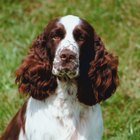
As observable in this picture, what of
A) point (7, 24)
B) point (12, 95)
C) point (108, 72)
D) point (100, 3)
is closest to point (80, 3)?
point (100, 3)

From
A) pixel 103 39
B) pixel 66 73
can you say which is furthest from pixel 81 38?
pixel 103 39

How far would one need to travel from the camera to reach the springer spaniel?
23.5 feet

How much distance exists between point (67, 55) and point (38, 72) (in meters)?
0.61

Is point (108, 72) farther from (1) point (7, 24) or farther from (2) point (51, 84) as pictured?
(1) point (7, 24)

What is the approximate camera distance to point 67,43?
22.2 ft

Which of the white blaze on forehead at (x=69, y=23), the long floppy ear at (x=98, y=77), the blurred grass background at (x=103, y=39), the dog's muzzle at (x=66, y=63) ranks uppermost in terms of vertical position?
the white blaze on forehead at (x=69, y=23)

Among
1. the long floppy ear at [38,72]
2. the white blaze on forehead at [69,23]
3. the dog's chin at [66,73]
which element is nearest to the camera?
the dog's chin at [66,73]

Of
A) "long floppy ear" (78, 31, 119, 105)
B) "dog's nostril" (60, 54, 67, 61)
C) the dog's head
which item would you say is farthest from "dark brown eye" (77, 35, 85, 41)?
"dog's nostril" (60, 54, 67, 61)

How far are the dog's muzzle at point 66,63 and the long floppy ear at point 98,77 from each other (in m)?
0.36

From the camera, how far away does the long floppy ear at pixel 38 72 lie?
7141mm

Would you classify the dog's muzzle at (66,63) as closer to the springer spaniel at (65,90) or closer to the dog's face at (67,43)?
the dog's face at (67,43)

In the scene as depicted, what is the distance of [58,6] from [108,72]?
14.6 ft

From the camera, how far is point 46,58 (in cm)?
712

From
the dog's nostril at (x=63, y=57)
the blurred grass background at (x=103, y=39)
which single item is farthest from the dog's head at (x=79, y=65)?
the blurred grass background at (x=103, y=39)
